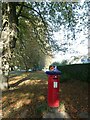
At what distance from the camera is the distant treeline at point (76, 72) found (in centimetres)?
1076

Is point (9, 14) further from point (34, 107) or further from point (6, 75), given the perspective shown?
point (34, 107)

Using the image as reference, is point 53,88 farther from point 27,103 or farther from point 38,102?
point 27,103

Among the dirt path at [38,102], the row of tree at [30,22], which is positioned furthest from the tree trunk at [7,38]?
the dirt path at [38,102]

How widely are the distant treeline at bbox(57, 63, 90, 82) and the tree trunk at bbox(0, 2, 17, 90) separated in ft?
9.47

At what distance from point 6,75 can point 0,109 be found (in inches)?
102

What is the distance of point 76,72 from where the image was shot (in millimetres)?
11344

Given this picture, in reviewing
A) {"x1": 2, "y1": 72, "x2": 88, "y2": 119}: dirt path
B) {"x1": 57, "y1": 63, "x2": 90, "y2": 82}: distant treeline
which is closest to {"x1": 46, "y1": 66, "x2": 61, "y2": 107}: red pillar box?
{"x1": 2, "y1": 72, "x2": 88, "y2": 119}: dirt path

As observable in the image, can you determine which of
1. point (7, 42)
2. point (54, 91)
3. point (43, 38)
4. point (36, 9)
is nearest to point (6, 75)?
point (7, 42)

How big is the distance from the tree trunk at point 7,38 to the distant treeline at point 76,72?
289 cm

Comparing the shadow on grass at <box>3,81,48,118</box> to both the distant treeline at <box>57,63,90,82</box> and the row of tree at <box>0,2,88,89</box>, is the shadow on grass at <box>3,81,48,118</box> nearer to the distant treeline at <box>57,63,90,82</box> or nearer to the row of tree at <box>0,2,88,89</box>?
the row of tree at <box>0,2,88,89</box>

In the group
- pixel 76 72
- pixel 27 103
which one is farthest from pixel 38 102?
pixel 76 72

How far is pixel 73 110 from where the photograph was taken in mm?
7688

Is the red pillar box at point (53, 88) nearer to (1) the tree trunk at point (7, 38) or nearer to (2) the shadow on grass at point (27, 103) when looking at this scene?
(2) the shadow on grass at point (27, 103)

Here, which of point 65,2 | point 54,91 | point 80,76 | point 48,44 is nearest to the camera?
point 54,91
